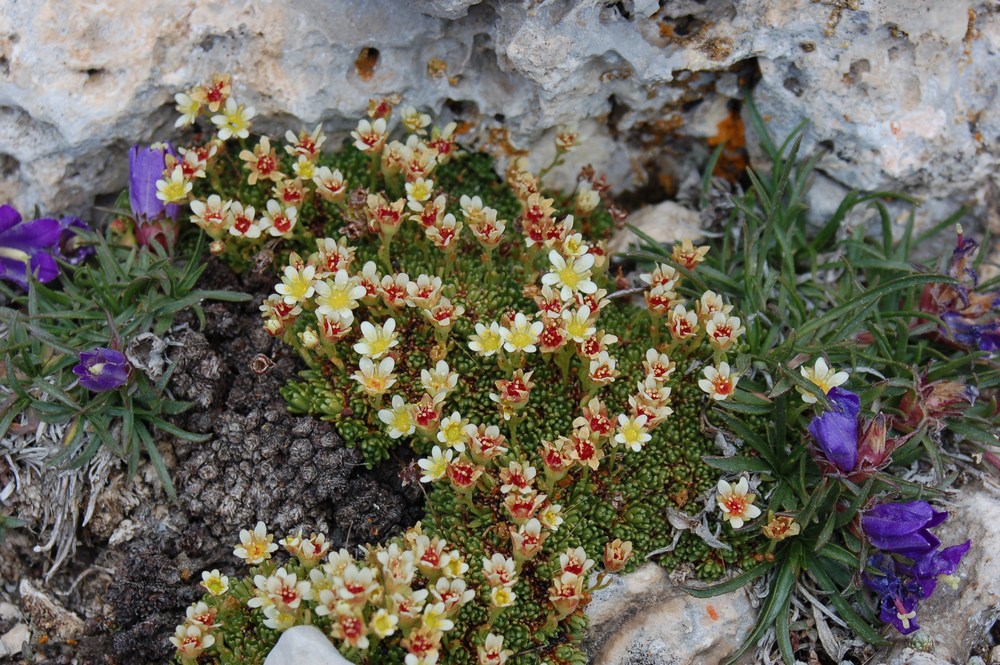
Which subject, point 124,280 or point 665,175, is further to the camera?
point 665,175

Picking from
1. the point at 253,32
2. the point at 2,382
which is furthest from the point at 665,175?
the point at 2,382

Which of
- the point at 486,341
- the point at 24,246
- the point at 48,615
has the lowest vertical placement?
the point at 48,615

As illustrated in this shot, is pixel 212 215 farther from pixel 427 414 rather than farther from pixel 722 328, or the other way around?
pixel 722 328

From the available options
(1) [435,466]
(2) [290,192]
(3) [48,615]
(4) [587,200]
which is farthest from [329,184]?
(3) [48,615]

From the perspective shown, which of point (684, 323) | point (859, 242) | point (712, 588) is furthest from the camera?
point (859, 242)

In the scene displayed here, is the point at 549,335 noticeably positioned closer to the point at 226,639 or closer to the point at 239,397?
the point at 239,397

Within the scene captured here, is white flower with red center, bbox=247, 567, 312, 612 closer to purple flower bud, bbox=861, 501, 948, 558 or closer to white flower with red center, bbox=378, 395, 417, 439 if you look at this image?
white flower with red center, bbox=378, 395, 417, 439
